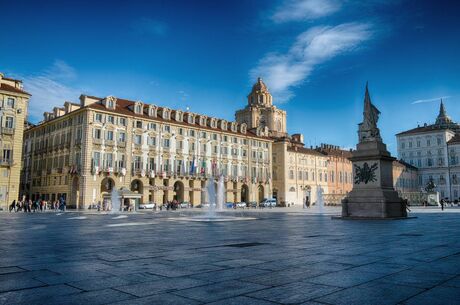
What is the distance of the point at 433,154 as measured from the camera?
375ft

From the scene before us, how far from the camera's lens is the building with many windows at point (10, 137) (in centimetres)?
5094

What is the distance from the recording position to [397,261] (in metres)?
7.09

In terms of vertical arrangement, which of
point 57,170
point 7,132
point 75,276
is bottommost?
point 75,276

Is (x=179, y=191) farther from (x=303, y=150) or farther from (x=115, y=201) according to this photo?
(x=303, y=150)

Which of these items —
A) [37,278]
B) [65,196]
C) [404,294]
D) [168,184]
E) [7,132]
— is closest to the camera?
[404,294]

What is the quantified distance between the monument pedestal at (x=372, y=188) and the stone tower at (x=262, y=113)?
80750 millimetres

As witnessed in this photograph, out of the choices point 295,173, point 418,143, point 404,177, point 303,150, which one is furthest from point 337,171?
point 418,143

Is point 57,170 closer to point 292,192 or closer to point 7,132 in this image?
point 7,132

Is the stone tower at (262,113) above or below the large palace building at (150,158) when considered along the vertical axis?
above

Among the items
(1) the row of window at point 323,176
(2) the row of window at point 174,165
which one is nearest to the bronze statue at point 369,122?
(2) the row of window at point 174,165

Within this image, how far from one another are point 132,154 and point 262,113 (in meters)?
52.7

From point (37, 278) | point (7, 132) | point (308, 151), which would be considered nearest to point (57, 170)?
point (7, 132)

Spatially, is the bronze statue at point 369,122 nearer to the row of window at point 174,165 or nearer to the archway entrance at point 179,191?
the row of window at point 174,165

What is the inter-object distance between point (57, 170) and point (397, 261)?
63.0 meters
